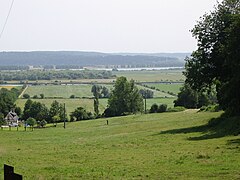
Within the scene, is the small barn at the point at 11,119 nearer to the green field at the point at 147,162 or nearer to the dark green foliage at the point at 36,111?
the dark green foliage at the point at 36,111

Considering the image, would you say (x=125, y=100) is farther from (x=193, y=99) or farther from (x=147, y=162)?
(x=147, y=162)

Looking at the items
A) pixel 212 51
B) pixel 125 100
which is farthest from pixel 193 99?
pixel 212 51

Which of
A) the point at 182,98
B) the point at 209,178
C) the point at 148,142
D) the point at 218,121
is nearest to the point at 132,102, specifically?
the point at 182,98

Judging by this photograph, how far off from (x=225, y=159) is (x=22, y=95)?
155004 millimetres

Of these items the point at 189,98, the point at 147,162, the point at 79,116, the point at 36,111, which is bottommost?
the point at 79,116

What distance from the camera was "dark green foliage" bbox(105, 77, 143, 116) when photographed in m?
102

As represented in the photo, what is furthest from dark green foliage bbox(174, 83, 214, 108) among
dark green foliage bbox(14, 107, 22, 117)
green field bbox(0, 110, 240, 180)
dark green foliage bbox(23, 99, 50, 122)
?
green field bbox(0, 110, 240, 180)

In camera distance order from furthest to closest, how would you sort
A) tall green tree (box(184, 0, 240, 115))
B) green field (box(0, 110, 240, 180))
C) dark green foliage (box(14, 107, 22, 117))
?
dark green foliage (box(14, 107, 22, 117))
tall green tree (box(184, 0, 240, 115))
green field (box(0, 110, 240, 180))

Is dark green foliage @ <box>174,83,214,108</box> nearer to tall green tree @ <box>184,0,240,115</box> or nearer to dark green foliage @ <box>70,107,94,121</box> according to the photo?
dark green foliage @ <box>70,107,94,121</box>

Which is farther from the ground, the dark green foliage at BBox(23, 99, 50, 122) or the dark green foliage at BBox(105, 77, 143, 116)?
the dark green foliage at BBox(105, 77, 143, 116)

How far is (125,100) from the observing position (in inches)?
4063

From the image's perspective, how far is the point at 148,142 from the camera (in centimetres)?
3459

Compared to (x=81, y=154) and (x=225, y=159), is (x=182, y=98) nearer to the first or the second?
(x=81, y=154)

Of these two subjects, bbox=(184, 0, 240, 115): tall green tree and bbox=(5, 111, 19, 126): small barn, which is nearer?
bbox=(184, 0, 240, 115): tall green tree
